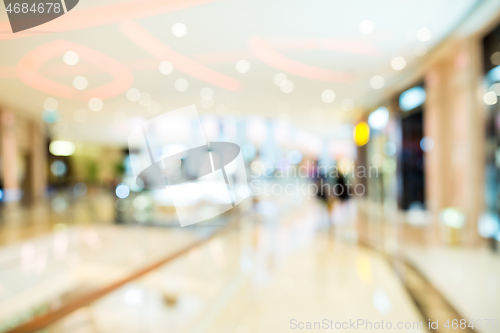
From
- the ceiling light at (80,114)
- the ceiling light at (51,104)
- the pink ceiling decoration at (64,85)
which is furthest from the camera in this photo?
the ceiling light at (80,114)

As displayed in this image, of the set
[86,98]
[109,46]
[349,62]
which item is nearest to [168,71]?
[109,46]

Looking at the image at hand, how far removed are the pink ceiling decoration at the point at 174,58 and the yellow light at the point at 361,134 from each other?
717cm

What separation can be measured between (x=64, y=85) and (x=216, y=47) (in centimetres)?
299

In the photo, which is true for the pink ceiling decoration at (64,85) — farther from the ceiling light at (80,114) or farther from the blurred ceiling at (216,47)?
the ceiling light at (80,114)

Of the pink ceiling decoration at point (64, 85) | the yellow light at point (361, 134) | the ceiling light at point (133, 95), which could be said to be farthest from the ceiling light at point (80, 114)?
the yellow light at point (361, 134)

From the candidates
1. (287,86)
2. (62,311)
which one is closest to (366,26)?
(287,86)

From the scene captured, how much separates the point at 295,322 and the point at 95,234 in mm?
7084

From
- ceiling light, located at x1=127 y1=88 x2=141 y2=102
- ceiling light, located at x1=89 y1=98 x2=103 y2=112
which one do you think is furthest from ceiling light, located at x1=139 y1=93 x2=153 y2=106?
ceiling light, located at x1=89 y1=98 x2=103 y2=112

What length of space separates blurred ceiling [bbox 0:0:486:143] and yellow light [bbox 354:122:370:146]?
4409 mm

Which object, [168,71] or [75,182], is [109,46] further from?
[75,182]

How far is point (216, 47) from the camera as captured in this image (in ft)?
17.4

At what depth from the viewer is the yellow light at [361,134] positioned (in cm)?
1270

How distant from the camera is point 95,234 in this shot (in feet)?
26.3

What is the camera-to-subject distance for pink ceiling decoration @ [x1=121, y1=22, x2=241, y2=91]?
180 inches
